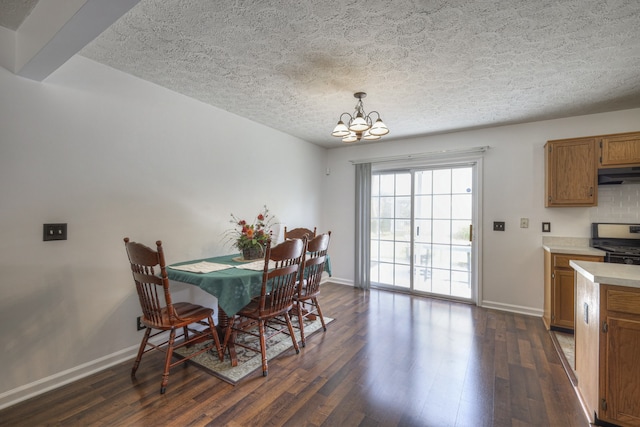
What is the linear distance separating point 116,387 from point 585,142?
490 cm

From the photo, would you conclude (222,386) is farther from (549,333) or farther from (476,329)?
(549,333)

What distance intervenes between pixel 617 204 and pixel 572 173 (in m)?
0.59

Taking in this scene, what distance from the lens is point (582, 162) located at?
3.16 metres

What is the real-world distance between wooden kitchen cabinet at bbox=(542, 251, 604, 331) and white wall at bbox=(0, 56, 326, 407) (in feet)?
12.0

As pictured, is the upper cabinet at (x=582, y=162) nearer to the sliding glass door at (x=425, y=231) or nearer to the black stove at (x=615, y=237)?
the black stove at (x=615, y=237)

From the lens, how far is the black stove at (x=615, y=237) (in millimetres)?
2966

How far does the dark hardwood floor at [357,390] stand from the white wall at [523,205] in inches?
35.5

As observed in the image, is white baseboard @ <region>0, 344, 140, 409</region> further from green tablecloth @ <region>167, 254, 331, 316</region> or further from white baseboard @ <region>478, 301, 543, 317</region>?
white baseboard @ <region>478, 301, 543, 317</region>

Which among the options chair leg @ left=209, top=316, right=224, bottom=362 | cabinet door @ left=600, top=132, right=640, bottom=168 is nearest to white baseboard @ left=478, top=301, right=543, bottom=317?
cabinet door @ left=600, top=132, right=640, bottom=168

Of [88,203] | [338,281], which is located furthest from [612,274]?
[338,281]

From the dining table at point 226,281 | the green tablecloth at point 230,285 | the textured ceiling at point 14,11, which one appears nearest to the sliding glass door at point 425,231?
the dining table at point 226,281

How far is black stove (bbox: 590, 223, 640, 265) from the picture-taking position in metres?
2.97

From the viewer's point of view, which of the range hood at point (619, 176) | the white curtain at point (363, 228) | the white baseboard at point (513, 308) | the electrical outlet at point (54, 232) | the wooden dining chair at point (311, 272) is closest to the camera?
the electrical outlet at point (54, 232)

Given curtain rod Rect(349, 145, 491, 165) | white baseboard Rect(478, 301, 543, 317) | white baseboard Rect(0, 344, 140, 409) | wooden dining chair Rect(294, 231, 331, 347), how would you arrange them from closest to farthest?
A: white baseboard Rect(0, 344, 140, 409)
wooden dining chair Rect(294, 231, 331, 347)
white baseboard Rect(478, 301, 543, 317)
curtain rod Rect(349, 145, 491, 165)
